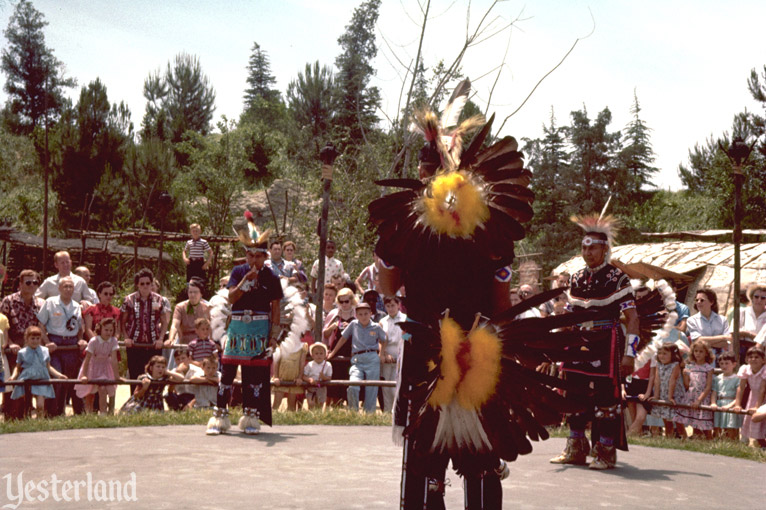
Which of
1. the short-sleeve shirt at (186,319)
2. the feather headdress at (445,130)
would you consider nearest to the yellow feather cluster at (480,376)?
the feather headdress at (445,130)

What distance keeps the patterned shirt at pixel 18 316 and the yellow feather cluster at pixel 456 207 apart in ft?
25.9

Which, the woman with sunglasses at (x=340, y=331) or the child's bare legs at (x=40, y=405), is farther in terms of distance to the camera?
the woman with sunglasses at (x=340, y=331)

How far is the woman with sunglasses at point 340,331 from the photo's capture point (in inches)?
409

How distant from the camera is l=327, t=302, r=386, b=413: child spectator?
33.9ft

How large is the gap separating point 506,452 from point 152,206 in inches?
1100

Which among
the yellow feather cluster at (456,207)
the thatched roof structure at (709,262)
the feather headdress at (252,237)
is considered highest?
the thatched roof structure at (709,262)

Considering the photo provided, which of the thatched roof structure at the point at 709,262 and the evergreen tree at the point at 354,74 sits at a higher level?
the evergreen tree at the point at 354,74

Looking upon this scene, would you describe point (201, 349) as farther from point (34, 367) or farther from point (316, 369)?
point (34, 367)

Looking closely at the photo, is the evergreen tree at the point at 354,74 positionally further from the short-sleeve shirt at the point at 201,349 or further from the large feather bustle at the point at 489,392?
the large feather bustle at the point at 489,392

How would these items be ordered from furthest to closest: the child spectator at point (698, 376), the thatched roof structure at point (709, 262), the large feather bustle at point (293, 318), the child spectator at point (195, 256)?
the thatched roof structure at point (709, 262) < the child spectator at point (195, 256) < the child spectator at point (698, 376) < the large feather bustle at point (293, 318)

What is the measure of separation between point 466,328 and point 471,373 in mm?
223

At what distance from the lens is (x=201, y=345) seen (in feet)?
34.5

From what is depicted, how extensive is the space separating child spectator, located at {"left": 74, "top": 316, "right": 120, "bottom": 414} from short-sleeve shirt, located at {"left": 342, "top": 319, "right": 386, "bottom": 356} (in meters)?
2.73

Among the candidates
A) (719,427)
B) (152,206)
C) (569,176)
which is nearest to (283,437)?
(719,427)
